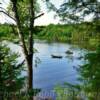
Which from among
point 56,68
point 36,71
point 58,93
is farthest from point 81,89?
point 56,68

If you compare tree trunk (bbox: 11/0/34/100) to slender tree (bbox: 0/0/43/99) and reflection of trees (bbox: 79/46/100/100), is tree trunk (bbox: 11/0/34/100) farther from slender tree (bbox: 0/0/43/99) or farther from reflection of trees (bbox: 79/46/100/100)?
reflection of trees (bbox: 79/46/100/100)

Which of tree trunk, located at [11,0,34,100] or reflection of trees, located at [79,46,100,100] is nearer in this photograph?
tree trunk, located at [11,0,34,100]

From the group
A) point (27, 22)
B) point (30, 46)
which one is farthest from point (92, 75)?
point (30, 46)

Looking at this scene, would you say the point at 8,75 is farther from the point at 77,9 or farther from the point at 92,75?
the point at 77,9

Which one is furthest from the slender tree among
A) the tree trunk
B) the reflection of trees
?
the reflection of trees

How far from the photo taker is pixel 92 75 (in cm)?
1767

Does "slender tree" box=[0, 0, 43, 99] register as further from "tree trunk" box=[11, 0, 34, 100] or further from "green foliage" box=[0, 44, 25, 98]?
"green foliage" box=[0, 44, 25, 98]

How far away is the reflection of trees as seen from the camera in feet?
41.7

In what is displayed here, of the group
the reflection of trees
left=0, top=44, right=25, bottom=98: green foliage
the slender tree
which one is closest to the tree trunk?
the slender tree

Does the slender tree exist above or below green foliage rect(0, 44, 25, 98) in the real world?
above

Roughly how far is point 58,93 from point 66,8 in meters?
13.6

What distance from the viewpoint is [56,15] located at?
36.1 ft

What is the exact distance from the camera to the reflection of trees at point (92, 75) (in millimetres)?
12709

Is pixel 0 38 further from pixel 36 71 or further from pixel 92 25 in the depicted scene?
pixel 36 71
